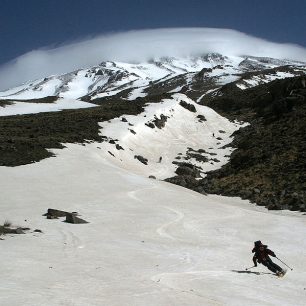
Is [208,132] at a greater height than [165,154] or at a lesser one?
greater

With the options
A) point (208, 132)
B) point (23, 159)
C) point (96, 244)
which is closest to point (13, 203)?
point (96, 244)

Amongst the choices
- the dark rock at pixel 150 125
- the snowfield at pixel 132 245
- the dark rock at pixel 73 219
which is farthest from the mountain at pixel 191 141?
the dark rock at pixel 73 219

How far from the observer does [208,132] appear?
7419 cm

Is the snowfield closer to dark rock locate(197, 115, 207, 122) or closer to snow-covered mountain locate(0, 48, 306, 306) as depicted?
snow-covered mountain locate(0, 48, 306, 306)

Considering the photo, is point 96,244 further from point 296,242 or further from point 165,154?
point 165,154

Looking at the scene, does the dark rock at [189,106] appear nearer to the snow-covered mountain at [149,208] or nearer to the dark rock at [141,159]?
the snow-covered mountain at [149,208]

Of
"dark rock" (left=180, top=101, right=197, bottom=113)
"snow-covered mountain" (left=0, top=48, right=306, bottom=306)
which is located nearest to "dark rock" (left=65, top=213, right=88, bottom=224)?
"snow-covered mountain" (left=0, top=48, right=306, bottom=306)

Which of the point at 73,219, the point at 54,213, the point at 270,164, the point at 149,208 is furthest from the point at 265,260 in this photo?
the point at 270,164

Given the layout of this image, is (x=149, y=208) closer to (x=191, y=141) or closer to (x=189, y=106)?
(x=191, y=141)

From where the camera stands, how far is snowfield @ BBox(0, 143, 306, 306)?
12664 millimetres

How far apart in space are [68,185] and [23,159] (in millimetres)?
8017

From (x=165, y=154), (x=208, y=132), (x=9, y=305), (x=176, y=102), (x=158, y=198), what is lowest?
(x=9, y=305)

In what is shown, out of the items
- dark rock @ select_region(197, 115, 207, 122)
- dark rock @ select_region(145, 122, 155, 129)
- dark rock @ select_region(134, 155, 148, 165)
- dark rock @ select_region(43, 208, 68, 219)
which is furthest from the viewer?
dark rock @ select_region(197, 115, 207, 122)

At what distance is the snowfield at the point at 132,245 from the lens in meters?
12.7
